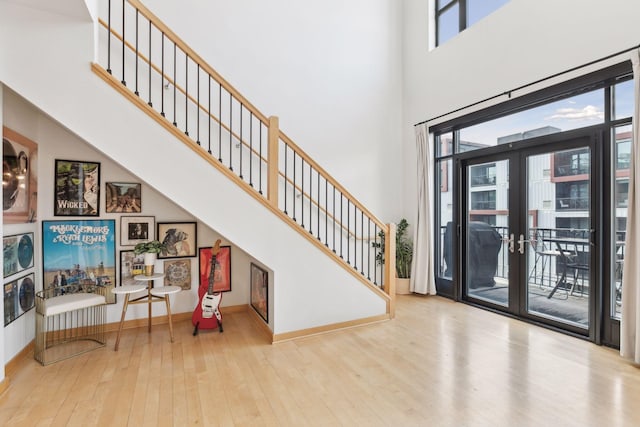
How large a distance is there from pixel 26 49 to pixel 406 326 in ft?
14.9

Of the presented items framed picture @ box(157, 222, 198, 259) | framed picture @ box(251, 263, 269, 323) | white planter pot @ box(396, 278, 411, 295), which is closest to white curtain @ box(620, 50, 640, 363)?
white planter pot @ box(396, 278, 411, 295)

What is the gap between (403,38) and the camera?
236 inches

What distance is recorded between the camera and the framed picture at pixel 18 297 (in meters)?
2.76

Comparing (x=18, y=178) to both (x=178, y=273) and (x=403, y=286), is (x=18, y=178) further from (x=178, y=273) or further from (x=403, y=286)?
(x=403, y=286)

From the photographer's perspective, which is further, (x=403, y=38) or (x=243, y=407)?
(x=403, y=38)

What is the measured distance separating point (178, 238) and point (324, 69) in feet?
11.5

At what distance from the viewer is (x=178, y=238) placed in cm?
417

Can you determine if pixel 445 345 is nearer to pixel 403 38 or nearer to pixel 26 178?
pixel 26 178

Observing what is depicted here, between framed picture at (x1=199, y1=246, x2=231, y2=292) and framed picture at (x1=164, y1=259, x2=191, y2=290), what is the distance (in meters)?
0.17

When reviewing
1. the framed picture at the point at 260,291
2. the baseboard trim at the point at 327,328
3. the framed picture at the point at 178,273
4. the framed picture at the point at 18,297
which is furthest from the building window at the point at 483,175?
the framed picture at the point at 18,297

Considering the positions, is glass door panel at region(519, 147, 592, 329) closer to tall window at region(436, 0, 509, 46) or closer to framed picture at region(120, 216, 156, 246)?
tall window at region(436, 0, 509, 46)

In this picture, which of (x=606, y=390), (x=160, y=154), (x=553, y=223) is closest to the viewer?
(x=606, y=390)

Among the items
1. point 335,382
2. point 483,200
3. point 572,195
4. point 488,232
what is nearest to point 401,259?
point 488,232

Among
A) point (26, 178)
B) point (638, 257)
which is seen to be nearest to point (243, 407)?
point (26, 178)
